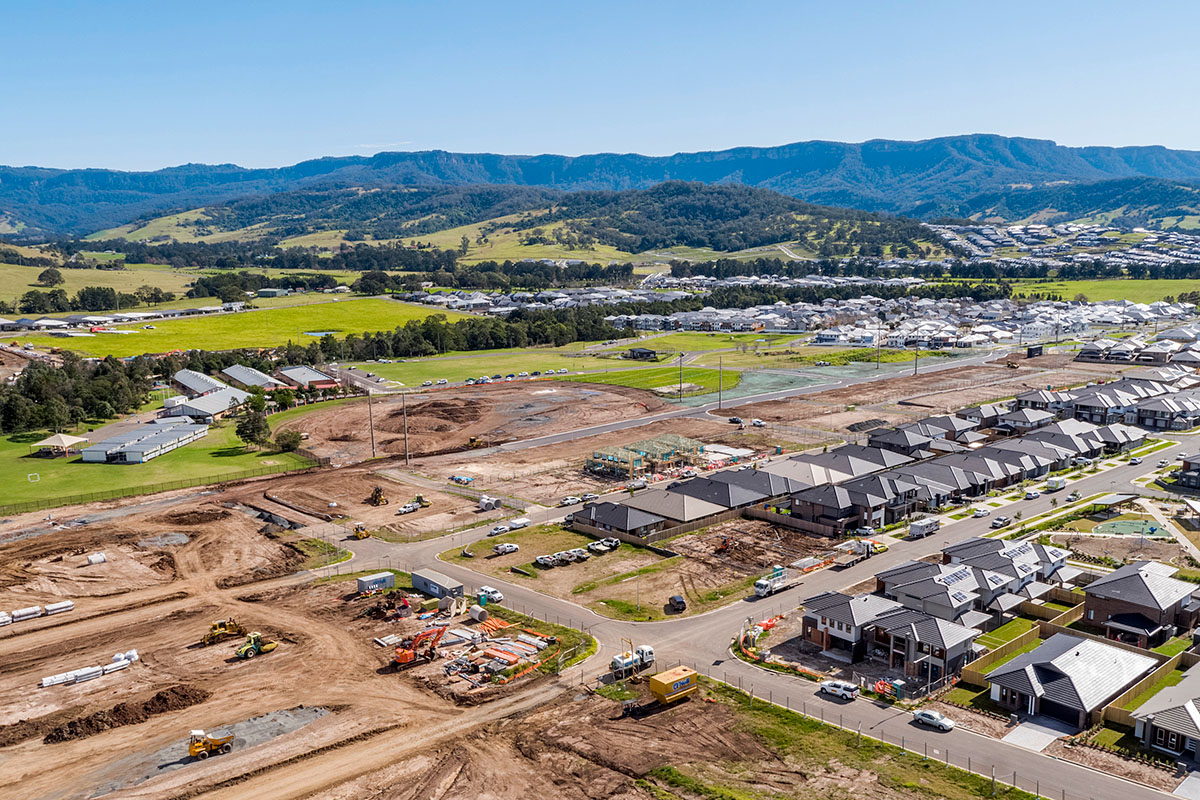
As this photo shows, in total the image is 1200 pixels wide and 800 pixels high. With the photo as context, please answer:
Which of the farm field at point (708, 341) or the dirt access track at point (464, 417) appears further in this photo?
the farm field at point (708, 341)

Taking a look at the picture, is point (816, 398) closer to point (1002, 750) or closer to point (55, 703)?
point (1002, 750)

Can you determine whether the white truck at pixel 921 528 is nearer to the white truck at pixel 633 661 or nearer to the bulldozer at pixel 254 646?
the white truck at pixel 633 661

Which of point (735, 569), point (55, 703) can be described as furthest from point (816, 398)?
point (55, 703)

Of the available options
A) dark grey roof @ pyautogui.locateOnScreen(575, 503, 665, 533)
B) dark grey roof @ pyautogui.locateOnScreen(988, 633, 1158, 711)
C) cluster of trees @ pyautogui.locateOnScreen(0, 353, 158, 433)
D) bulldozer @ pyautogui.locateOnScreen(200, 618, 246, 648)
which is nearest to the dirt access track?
cluster of trees @ pyautogui.locateOnScreen(0, 353, 158, 433)

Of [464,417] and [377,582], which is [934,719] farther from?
[464,417]

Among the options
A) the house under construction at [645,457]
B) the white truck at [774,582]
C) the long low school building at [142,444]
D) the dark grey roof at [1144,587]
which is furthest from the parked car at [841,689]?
the long low school building at [142,444]
